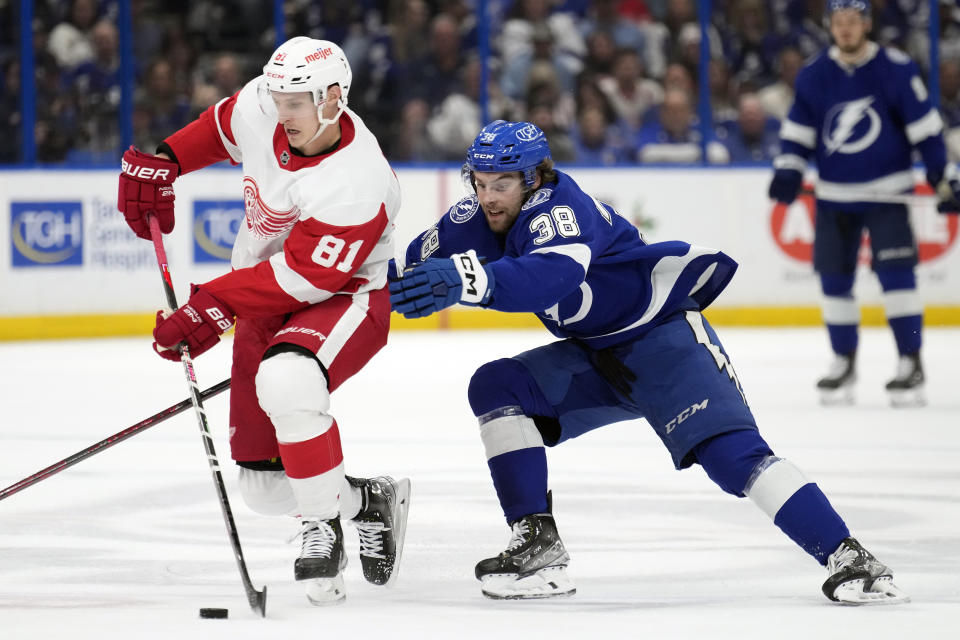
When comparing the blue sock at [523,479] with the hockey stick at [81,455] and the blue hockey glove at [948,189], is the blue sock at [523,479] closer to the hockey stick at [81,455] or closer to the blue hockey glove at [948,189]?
the hockey stick at [81,455]

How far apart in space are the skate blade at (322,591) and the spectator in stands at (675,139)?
6.20 meters

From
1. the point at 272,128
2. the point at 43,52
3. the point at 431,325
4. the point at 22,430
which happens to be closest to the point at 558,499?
the point at 272,128

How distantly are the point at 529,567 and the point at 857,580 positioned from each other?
25.0 inches

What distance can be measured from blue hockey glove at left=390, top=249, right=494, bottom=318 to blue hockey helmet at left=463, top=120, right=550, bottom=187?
0.25m

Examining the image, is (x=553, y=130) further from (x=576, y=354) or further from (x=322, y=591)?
(x=322, y=591)

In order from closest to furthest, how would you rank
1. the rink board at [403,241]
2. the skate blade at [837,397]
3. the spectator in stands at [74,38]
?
the skate blade at [837,397], the rink board at [403,241], the spectator in stands at [74,38]

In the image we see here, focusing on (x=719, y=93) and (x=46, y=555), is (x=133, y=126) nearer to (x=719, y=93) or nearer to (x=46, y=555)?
(x=719, y=93)

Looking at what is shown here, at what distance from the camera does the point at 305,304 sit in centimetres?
309

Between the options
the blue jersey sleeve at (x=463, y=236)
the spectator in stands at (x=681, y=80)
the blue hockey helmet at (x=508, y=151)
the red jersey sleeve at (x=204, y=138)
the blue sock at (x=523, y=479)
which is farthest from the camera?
the spectator in stands at (x=681, y=80)

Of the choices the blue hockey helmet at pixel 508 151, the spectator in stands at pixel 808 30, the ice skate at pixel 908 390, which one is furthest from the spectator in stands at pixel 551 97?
the blue hockey helmet at pixel 508 151

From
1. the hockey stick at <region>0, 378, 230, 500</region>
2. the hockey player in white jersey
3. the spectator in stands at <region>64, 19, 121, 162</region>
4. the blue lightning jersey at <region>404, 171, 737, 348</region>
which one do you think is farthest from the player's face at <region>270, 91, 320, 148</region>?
the spectator in stands at <region>64, 19, 121, 162</region>

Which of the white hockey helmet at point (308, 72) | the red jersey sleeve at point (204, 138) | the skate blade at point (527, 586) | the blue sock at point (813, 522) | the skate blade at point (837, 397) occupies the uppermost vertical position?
the white hockey helmet at point (308, 72)

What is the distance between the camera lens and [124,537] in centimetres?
363

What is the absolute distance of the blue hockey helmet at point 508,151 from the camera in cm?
305
